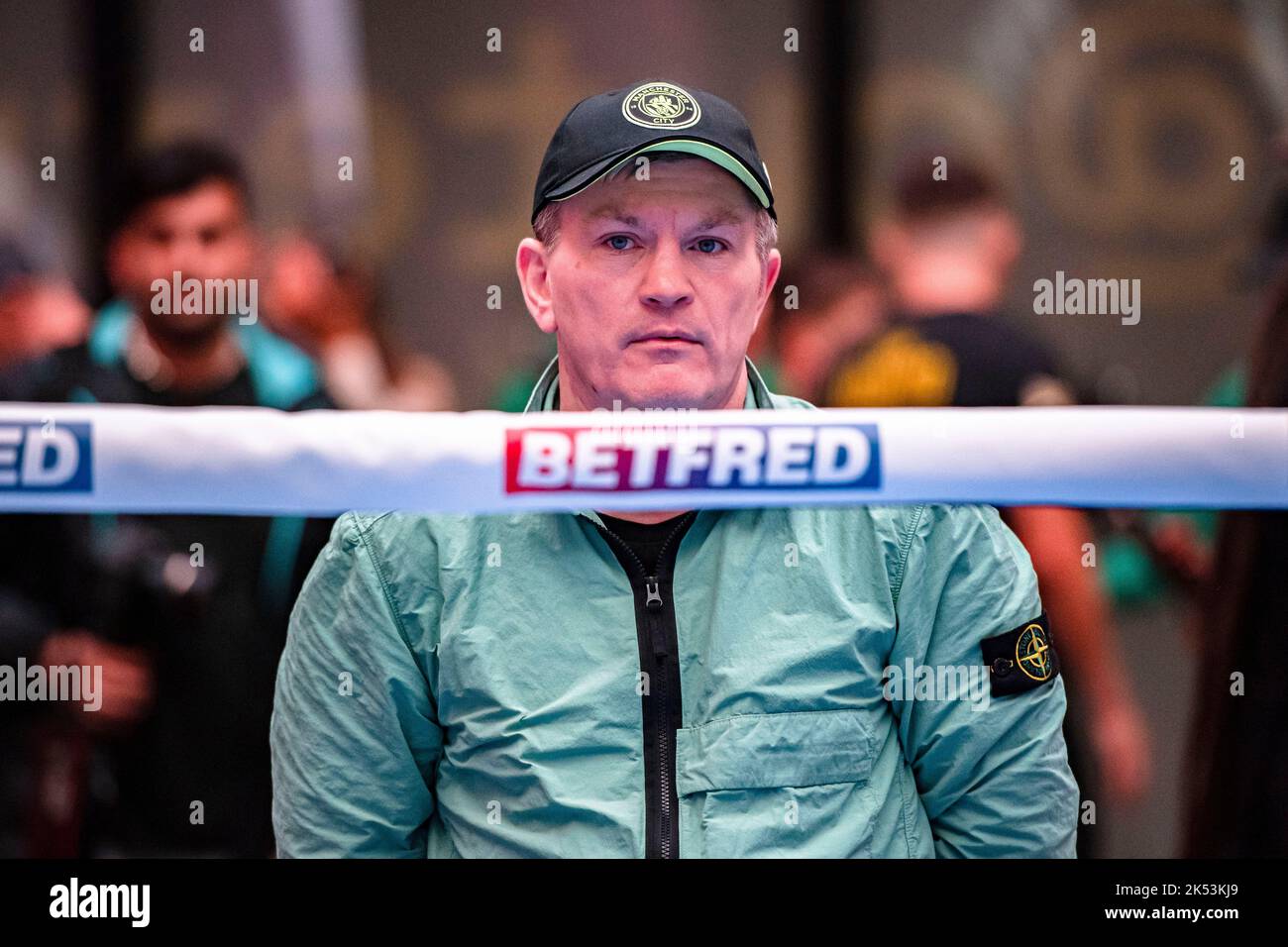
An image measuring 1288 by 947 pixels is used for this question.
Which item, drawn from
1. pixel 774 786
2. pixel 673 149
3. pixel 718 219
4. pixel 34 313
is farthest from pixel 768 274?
pixel 34 313

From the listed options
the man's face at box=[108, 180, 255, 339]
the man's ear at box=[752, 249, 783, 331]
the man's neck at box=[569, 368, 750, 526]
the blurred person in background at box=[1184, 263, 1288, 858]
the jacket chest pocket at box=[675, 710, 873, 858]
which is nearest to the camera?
the jacket chest pocket at box=[675, 710, 873, 858]

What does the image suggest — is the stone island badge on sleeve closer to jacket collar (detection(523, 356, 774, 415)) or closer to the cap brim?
jacket collar (detection(523, 356, 774, 415))

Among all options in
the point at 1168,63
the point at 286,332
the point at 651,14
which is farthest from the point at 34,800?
the point at 1168,63

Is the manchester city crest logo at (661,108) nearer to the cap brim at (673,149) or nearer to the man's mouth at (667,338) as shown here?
the cap brim at (673,149)

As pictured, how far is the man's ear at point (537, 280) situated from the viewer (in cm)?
174

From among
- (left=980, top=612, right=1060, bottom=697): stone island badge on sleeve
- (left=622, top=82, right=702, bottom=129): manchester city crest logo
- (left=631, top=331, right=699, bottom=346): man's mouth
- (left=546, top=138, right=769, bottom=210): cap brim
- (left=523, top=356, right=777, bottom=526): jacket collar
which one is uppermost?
(left=622, top=82, right=702, bottom=129): manchester city crest logo

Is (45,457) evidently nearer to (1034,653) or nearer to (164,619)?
(164,619)

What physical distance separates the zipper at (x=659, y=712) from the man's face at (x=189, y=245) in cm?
141

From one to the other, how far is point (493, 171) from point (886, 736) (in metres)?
2.05

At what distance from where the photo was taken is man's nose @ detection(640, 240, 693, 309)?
1.65 m

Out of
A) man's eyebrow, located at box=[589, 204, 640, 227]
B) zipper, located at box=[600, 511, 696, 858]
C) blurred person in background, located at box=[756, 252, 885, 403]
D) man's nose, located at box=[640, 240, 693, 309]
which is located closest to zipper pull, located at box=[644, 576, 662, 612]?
zipper, located at box=[600, 511, 696, 858]

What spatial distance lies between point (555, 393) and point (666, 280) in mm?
201

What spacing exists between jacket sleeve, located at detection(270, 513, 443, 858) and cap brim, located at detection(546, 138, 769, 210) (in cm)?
46
